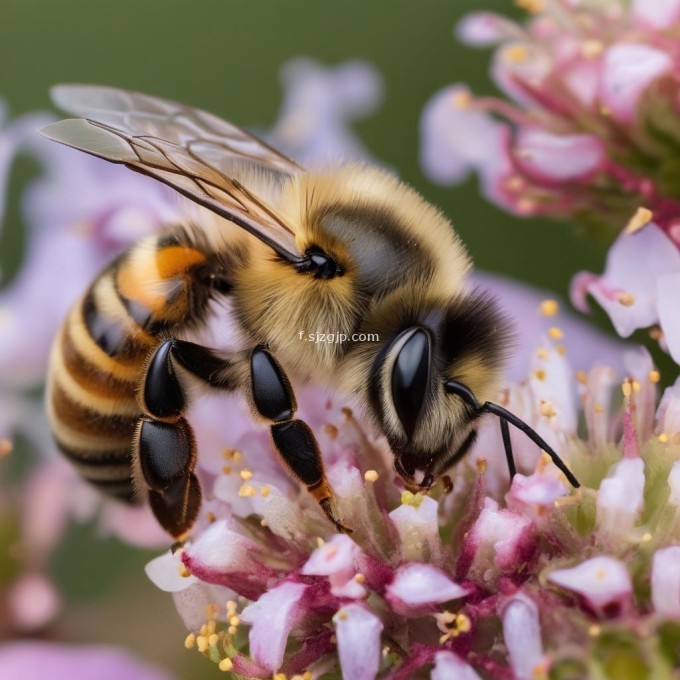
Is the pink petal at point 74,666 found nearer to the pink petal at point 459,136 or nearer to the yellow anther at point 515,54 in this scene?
the pink petal at point 459,136

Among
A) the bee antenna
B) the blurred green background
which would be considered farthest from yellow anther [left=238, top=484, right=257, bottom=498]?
the blurred green background

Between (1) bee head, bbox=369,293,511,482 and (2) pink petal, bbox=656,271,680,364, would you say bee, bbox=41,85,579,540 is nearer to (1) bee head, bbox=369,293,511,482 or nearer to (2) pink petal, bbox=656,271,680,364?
(1) bee head, bbox=369,293,511,482

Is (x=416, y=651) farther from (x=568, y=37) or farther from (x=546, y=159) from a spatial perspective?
(x=568, y=37)

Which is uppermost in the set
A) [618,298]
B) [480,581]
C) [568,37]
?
[568,37]

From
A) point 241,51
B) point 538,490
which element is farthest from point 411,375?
point 241,51

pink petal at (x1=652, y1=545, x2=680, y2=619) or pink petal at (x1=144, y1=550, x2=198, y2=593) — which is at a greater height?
pink petal at (x1=652, y1=545, x2=680, y2=619)

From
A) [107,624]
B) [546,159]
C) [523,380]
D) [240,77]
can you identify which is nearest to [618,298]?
[523,380]
